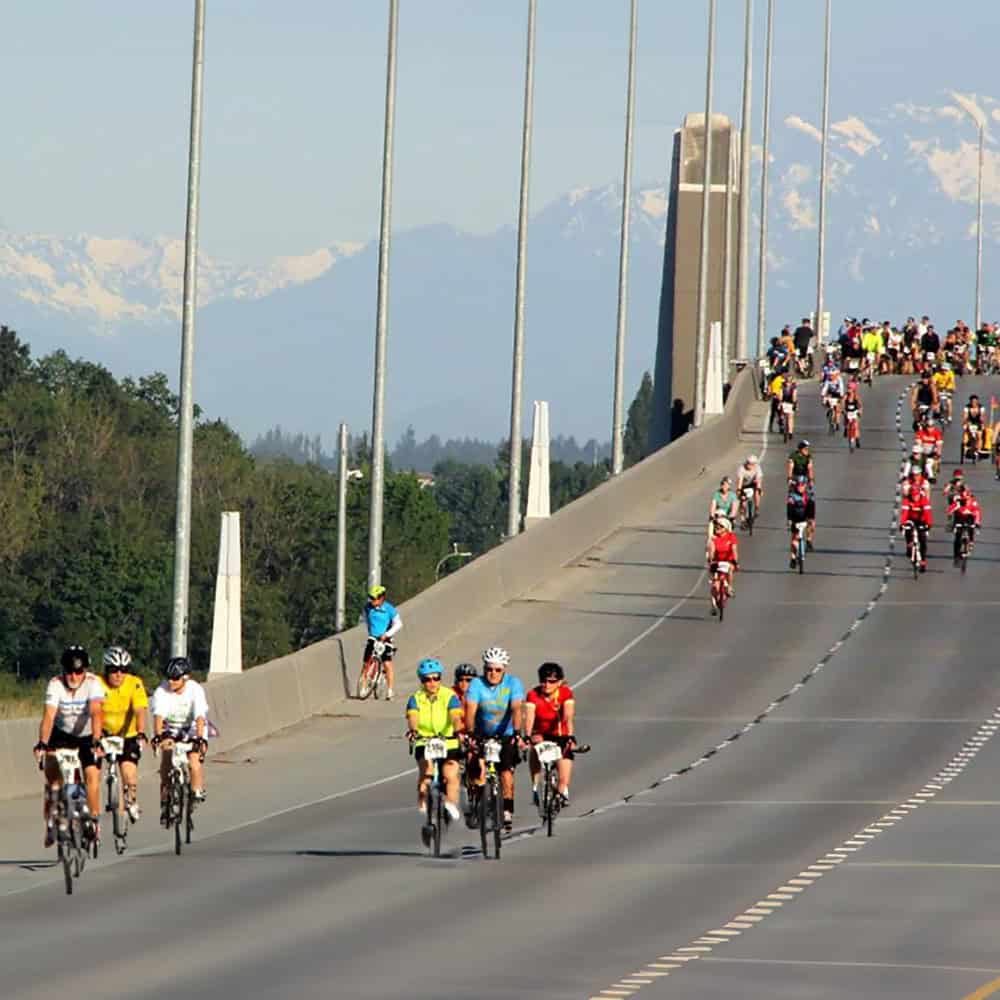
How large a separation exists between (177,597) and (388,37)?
1722 cm

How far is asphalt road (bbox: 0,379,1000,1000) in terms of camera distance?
17312 mm

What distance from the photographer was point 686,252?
96188mm

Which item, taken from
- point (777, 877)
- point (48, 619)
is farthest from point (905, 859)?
point (48, 619)

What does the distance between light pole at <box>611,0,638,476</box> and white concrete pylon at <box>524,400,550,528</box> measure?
9.91m

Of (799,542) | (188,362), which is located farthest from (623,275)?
(188,362)

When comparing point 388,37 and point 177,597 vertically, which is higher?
point 388,37

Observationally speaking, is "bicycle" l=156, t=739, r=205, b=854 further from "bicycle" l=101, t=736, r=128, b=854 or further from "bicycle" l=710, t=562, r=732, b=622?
"bicycle" l=710, t=562, r=732, b=622

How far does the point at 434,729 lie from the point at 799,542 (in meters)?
29.5

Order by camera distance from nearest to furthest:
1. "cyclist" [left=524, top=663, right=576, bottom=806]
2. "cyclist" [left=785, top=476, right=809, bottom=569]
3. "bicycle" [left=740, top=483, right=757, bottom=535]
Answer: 1. "cyclist" [left=524, top=663, right=576, bottom=806]
2. "cyclist" [left=785, top=476, right=809, bottom=569]
3. "bicycle" [left=740, top=483, right=757, bottom=535]

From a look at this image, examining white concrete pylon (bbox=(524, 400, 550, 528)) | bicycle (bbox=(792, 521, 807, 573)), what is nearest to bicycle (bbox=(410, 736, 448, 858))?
bicycle (bbox=(792, 521, 807, 573))

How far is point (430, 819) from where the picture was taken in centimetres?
2395

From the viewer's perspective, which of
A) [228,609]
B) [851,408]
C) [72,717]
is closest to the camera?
[72,717]

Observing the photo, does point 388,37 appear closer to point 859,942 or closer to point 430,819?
point 430,819

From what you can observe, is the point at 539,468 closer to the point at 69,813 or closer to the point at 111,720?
the point at 111,720
